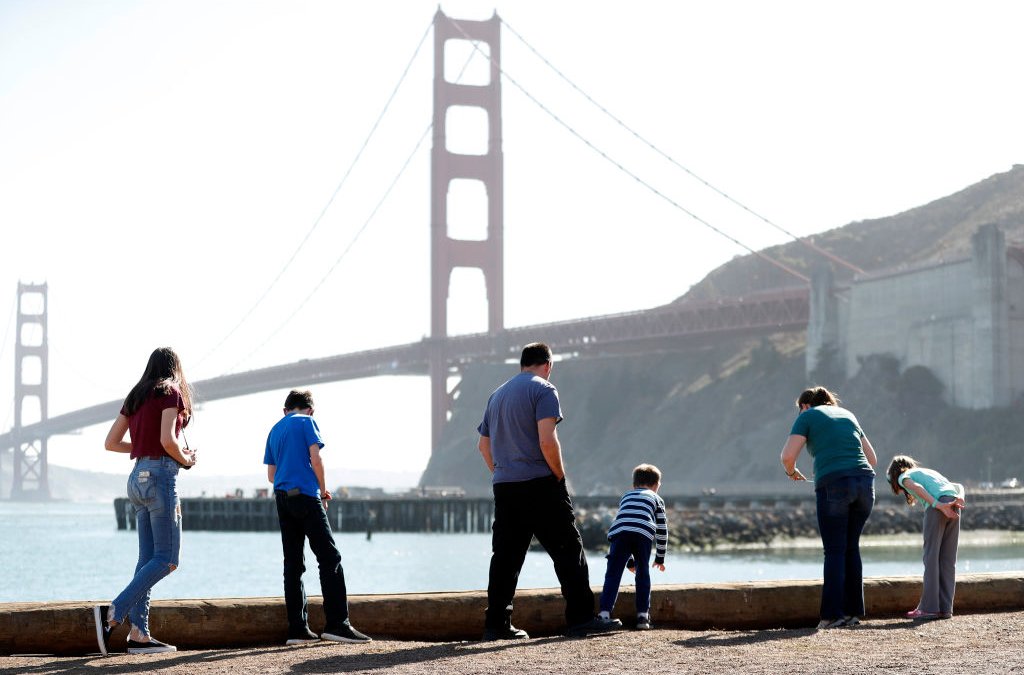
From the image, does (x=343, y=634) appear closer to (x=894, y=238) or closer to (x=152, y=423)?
(x=152, y=423)

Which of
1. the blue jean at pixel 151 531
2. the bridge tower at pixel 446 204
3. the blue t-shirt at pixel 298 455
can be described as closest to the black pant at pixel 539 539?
the blue t-shirt at pixel 298 455

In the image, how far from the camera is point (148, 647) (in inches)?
254

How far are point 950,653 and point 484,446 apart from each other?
2.23m

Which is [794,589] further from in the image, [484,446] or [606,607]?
[484,446]

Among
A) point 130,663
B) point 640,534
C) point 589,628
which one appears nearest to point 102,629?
point 130,663

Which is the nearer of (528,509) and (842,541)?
(528,509)

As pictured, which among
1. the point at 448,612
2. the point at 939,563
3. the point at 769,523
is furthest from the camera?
the point at 769,523

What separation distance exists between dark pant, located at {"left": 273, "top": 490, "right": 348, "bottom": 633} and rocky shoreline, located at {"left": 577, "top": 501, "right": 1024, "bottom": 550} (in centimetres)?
3297

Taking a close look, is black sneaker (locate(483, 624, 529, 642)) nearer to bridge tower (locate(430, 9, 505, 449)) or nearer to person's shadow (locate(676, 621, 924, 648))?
person's shadow (locate(676, 621, 924, 648))

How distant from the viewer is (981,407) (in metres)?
57.1

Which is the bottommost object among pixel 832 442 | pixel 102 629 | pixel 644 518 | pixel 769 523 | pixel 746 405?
pixel 769 523

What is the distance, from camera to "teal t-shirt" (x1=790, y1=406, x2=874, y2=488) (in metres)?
7.29

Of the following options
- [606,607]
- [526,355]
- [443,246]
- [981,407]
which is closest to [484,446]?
[526,355]

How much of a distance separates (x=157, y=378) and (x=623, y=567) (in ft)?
7.71
